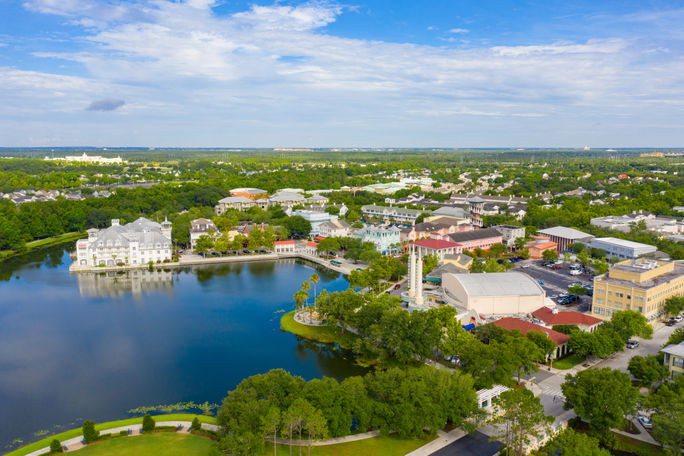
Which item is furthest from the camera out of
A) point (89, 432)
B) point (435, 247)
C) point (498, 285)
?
point (435, 247)

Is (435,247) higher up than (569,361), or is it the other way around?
(435,247)

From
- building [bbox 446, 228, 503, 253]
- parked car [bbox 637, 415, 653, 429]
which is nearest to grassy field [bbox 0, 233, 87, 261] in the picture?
building [bbox 446, 228, 503, 253]

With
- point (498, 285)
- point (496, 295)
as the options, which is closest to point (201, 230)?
point (498, 285)

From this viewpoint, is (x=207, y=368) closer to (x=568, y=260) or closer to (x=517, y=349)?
(x=517, y=349)

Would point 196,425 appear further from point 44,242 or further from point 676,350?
point 44,242

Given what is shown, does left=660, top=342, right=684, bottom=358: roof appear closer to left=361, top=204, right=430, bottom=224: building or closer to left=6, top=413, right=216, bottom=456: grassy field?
left=6, top=413, right=216, bottom=456: grassy field

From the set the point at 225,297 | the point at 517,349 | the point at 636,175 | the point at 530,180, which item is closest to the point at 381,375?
the point at 517,349

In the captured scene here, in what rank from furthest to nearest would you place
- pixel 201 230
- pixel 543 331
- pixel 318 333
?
pixel 201 230
pixel 318 333
pixel 543 331
